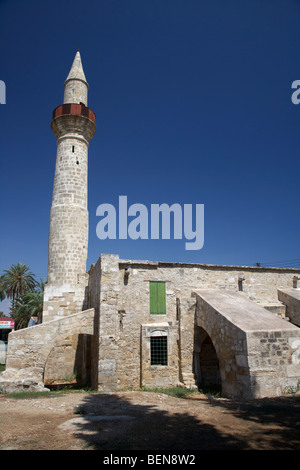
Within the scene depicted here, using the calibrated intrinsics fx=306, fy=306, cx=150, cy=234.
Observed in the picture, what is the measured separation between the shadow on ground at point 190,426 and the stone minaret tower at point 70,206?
350 inches

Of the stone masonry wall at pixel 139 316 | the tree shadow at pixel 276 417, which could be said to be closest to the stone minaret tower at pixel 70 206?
the stone masonry wall at pixel 139 316

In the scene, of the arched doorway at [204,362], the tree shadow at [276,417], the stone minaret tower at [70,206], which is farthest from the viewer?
the stone minaret tower at [70,206]

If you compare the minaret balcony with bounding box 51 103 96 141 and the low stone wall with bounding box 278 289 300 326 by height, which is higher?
the minaret balcony with bounding box 51 103 96 141

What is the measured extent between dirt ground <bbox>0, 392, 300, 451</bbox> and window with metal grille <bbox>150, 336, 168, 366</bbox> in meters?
4.98

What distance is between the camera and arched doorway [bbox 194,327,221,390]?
13.9 meters

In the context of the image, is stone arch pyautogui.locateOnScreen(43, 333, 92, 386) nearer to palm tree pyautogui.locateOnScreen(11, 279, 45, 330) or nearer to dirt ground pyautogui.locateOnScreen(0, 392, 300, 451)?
dirt ground pyautogui.locateOnScreen(0, 392, 300, 451)

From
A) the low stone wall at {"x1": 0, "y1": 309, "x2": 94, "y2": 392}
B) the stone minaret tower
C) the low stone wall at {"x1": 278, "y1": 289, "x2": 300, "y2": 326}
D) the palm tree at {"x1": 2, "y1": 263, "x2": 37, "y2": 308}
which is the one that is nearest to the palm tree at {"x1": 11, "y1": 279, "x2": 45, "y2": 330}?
the palm tree at {"x1": 2, "y1": 263, "x2": 37, "y2": 308}

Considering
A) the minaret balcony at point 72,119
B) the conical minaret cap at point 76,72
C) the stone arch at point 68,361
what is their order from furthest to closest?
the conical minaret cap at point 76,72 → the minaret balcony at point 72,119 → the stone arch at point 68,361

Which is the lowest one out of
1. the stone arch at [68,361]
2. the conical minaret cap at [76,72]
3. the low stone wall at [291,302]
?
the stone arch at [68,361]

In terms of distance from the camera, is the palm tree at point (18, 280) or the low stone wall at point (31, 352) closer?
the low stone wall at point (31, 352)

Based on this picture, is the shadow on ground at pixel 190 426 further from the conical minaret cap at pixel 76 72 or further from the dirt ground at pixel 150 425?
the conical minaret cap at pixel 76 72

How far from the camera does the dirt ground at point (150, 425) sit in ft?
15.8
